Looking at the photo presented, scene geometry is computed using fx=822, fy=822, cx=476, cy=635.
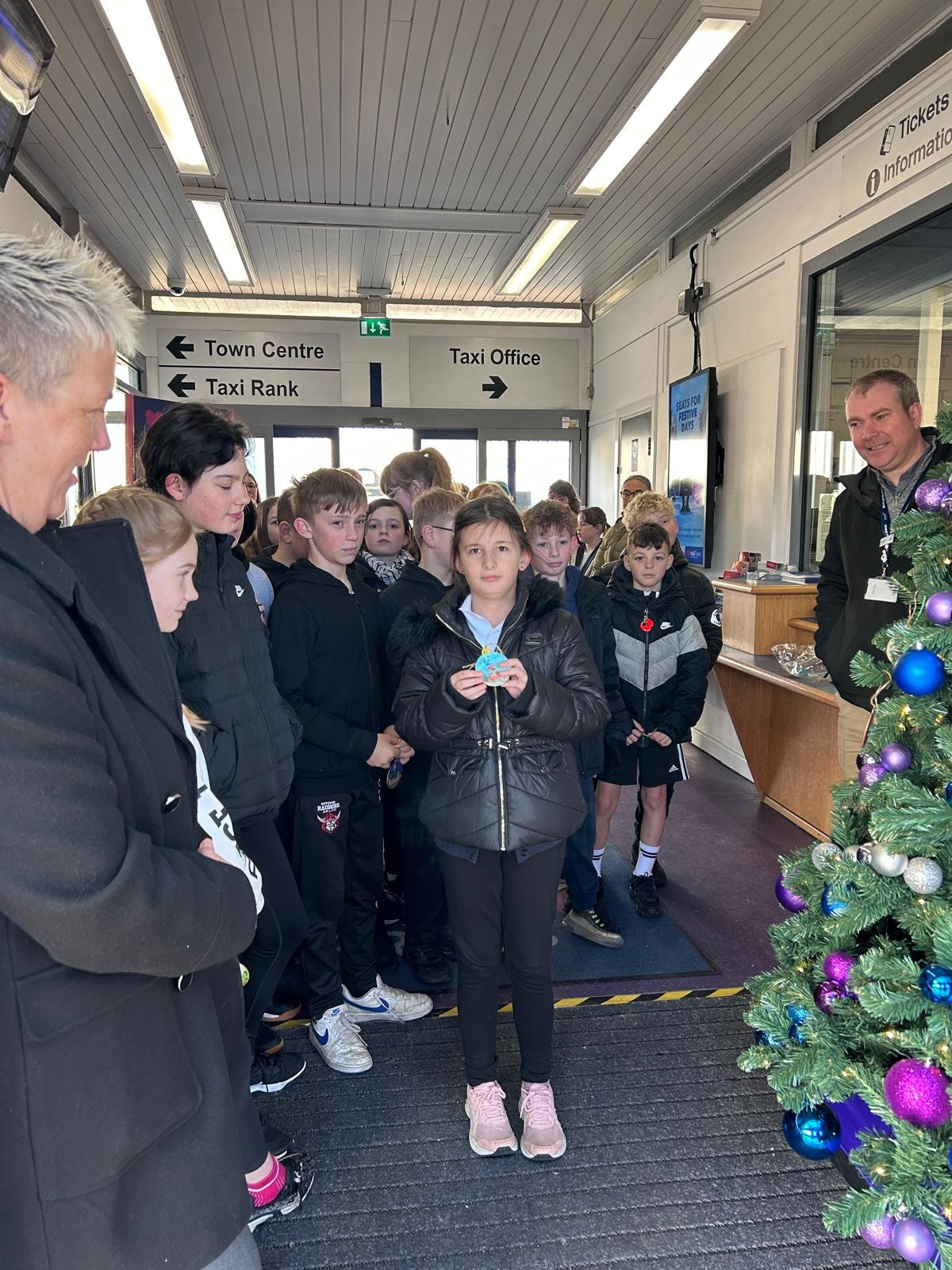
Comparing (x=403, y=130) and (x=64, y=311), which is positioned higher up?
(x=403, y=130)

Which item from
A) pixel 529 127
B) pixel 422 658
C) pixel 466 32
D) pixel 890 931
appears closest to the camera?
pixel 890 931

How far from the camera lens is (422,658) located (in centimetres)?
204

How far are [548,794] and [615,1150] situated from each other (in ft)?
2.86

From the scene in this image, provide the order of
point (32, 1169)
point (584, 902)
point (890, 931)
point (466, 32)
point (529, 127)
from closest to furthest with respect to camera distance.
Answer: point (32, 1169) → point (890, 931) → point (584, 902) → point (466, 32) → point (529, 127)

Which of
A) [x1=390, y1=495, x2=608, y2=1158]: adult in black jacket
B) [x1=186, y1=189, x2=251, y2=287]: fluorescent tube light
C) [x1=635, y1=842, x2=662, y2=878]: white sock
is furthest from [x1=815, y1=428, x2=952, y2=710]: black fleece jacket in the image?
[x1=186, y1=189, x2=251, y2=287]: fluorescent tube light

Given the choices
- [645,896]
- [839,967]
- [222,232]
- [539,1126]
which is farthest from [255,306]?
[839,967]

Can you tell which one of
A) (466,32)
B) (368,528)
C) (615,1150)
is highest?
(466,32)

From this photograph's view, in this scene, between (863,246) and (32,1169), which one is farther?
(863,246)

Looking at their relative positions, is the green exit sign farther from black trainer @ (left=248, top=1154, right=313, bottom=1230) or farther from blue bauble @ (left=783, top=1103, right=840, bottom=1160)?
blue bauble @ (left=783, top=1103, right=840, bottom=1160)

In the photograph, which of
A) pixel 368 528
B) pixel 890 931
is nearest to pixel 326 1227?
pixel 890 931

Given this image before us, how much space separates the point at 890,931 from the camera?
5.32 ft

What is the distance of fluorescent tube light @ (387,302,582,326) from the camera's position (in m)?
8.83

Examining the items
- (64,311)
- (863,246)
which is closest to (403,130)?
(863,246)

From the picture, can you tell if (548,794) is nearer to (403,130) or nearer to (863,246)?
(863,246)
